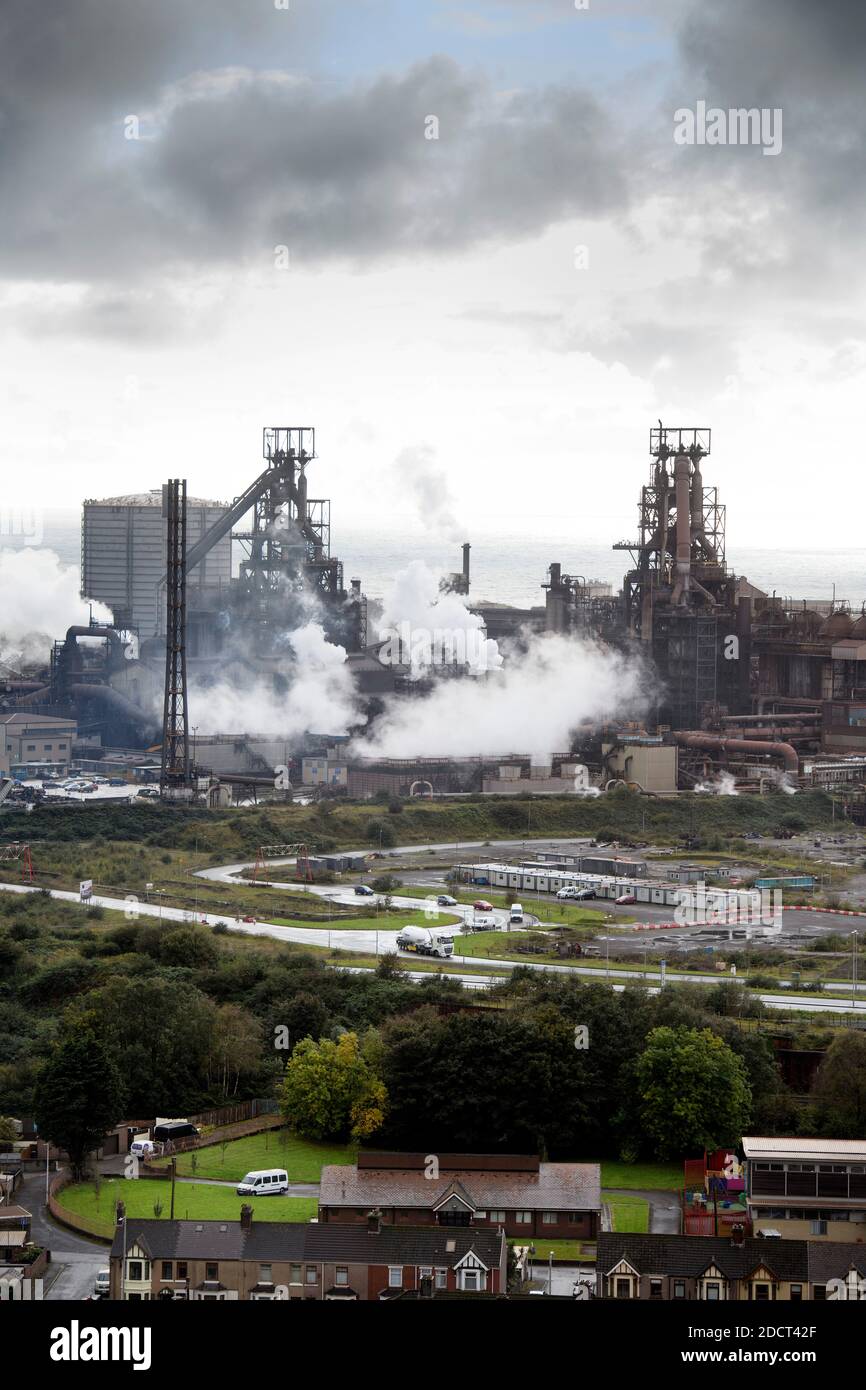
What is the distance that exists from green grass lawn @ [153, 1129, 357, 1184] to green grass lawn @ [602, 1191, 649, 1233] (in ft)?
8.21

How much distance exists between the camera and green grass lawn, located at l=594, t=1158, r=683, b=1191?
54.5ft

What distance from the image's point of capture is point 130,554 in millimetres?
54938

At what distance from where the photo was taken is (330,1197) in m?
15.5

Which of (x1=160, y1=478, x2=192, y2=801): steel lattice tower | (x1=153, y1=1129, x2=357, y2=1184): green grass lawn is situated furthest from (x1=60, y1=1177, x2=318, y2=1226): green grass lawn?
(x1=160, y1=478, x2=192, y2=801): steel lattice tower

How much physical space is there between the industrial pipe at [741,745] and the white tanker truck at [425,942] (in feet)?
58.3

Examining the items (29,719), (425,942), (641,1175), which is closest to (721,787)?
(29,719)

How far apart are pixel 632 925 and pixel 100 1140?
1206 centimetres

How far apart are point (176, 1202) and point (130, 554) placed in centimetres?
4058

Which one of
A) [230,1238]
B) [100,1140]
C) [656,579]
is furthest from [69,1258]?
[656,579]

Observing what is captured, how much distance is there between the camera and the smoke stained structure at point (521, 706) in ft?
141

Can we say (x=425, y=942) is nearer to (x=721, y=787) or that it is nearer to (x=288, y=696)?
(x=721, y=787)

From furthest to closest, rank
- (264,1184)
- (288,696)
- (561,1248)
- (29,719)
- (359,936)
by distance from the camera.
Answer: (29,719) < (288,696) < (359,936) < (264,1184) < (561,1248)

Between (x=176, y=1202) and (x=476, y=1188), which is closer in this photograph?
(x=176, y=1202)

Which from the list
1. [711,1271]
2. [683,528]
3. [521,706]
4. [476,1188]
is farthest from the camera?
[683,528]
